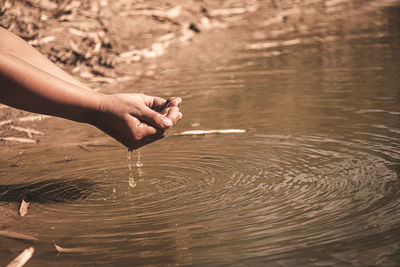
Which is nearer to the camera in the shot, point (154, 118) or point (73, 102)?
point (73, 102)

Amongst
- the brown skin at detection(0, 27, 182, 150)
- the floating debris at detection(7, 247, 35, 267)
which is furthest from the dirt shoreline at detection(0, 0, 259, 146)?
the floating debris at detection(7, 247, 35, 267)

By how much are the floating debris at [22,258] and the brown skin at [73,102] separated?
2.60 feet

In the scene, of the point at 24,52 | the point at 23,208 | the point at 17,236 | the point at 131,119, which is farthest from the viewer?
the point at 24,52

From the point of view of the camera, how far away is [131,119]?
2.97m

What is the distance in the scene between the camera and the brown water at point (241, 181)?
7.20 ft

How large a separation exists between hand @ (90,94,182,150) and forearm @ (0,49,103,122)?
0.06 metres

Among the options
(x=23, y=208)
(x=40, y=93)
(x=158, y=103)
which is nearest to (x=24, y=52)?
(x=40, y=93)

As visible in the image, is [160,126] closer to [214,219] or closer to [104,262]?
[214,219]

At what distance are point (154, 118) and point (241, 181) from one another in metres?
0.56

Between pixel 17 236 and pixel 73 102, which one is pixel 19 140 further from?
pixel 17 236

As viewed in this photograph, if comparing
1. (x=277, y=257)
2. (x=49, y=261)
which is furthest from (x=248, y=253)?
(x=49, y=261)

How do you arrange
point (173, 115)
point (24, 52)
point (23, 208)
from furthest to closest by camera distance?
point (24, 52) < point (173, 115) < point (23, 208)

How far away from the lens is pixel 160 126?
9.95 ft

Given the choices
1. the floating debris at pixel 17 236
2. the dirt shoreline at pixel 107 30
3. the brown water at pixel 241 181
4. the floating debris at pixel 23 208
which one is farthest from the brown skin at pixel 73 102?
the dirt shoreline at pixel 107 30
